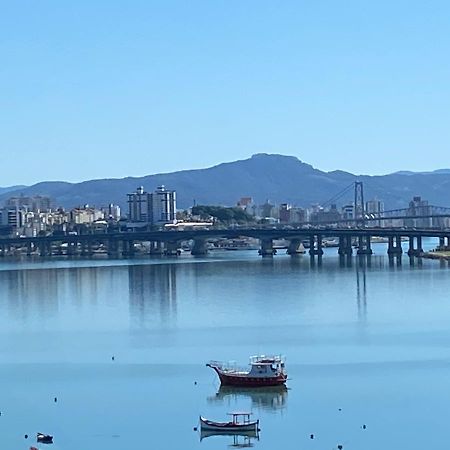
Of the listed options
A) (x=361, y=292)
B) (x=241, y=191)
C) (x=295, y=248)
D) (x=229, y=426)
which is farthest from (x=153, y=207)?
(x=241, y=191)

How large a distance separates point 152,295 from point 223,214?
160 feet

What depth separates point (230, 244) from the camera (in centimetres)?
7344

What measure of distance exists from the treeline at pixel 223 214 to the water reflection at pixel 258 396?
60.5m

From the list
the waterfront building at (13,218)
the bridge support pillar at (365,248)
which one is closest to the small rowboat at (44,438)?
the bridge support pillar at (365,248)

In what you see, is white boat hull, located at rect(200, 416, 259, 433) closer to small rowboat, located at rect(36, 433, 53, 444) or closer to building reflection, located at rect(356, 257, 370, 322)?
small rowboat, located at rect(36, 433, 53, 444)

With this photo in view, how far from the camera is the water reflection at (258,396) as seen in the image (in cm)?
1427

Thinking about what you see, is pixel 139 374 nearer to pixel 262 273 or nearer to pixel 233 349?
pixel 233 349

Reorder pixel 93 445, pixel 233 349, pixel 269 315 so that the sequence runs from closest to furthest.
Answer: pixel 93 445
pixel 233 349
pixel 269 315

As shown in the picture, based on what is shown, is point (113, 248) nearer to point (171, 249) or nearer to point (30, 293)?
point (171, 249)

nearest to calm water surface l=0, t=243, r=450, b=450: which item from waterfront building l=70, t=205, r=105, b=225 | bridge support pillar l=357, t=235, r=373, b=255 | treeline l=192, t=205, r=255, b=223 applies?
bridge support pillar l=357, t=235, r=373, b=255

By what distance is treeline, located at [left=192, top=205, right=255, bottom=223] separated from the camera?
76.6 m

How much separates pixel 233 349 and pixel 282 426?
16.9 feet

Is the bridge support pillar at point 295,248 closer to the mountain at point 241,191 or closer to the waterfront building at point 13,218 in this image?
the waterfront building at point 13,218

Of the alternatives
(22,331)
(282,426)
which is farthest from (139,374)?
(22,331)
